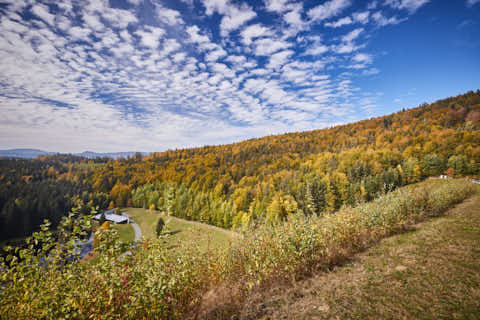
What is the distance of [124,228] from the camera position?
187 ft

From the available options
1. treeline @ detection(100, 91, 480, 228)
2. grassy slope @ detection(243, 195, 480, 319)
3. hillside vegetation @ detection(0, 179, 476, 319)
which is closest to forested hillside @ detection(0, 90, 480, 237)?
treeline @ detection(100, 91, 480, 228)

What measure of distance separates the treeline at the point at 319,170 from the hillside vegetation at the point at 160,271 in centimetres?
147


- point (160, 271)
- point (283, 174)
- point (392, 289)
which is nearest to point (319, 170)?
point (283, 174)

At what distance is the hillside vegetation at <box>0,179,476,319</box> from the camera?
304 cm

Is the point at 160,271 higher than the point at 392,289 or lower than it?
higher

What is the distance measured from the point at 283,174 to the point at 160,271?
2781 inches

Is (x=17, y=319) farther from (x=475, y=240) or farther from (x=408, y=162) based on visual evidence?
(x=408, y=162)

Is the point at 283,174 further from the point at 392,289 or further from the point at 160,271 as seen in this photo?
the point at 160,271

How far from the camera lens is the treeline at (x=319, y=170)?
50781 mm

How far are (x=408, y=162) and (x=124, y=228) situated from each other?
9803 centimetres

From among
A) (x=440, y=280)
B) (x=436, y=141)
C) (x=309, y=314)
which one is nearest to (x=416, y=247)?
(x=440, y=280)

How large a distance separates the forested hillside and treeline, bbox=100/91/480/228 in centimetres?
30

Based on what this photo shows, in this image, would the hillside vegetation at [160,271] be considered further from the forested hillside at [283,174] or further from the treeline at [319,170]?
the treeline at [319,170]

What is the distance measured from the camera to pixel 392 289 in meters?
4.77
